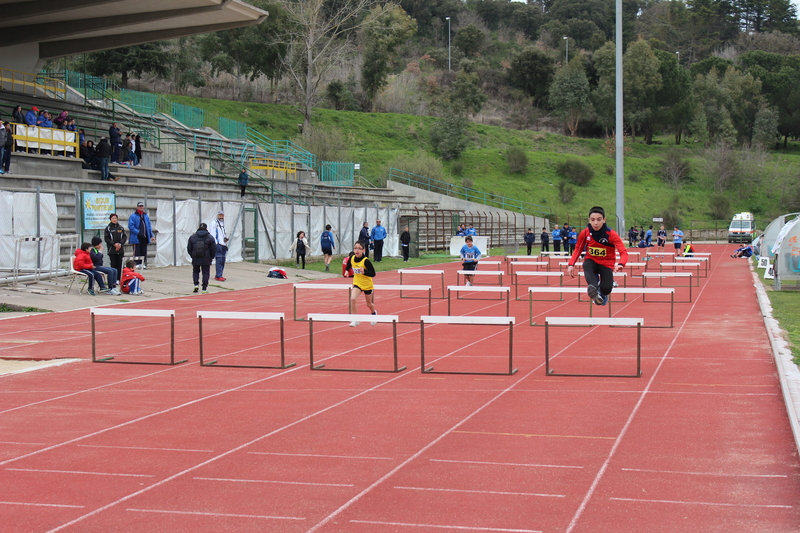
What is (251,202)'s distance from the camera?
33.1 meters

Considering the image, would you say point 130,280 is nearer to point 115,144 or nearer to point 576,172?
point 115,144

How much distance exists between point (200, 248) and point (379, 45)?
195 ft

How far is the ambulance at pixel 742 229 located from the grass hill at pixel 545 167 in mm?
8785

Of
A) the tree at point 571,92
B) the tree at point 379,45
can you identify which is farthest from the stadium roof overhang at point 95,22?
the tree at point 571,92

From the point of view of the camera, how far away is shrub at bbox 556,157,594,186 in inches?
2975

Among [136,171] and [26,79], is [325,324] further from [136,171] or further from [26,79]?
[26,79]

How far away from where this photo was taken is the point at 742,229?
2414 inches

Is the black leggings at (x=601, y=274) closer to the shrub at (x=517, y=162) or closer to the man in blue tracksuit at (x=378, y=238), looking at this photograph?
the man in blue tracksuit at (x=378, y=238)

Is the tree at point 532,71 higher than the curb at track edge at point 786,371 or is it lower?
higher

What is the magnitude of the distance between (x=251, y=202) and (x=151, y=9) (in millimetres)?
9571

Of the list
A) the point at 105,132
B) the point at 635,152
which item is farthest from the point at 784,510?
the point at 635,152

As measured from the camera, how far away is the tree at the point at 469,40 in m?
102

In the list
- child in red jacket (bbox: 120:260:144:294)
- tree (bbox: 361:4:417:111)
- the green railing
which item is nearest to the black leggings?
child in red jacket (bbox: 120:260:144:294)

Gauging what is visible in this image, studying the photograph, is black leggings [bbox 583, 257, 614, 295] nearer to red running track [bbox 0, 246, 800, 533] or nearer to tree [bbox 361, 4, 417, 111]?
→ red running track [bbox 0, 246, 800, 533]
